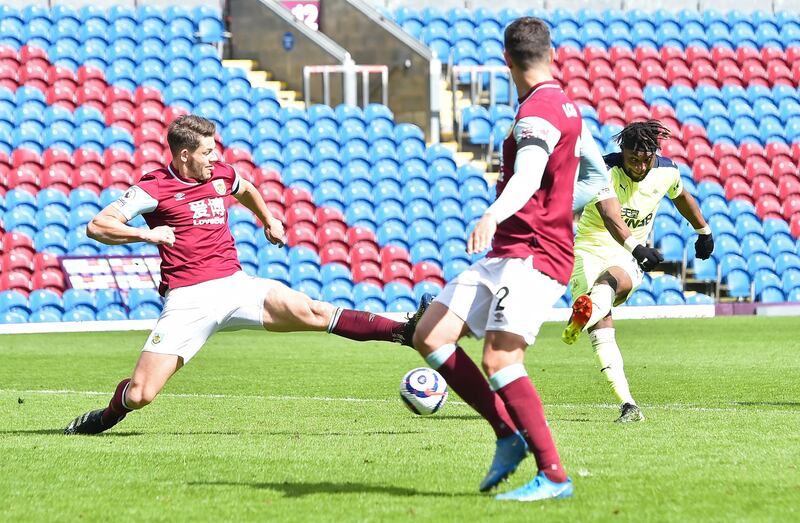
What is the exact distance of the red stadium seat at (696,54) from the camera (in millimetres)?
27234

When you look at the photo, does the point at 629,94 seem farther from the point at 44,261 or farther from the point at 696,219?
the point at 696,219

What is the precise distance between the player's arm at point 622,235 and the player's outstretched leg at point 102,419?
119 inches

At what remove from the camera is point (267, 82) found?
25.5 m

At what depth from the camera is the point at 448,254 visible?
2211cm

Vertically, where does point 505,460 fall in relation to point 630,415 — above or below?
above

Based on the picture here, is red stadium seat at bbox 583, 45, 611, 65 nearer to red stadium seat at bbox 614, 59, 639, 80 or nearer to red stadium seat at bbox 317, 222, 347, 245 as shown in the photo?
red stadium seat at bbox 614, 59, 639, 80

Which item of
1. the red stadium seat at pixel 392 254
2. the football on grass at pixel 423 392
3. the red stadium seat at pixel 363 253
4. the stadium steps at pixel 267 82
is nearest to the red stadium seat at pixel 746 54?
the stadium steps at pixel 267 82

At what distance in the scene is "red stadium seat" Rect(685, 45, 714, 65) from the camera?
27234 mm

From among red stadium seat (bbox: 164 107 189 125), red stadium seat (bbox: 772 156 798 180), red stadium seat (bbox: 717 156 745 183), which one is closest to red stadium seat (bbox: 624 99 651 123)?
red stadium seat (bbox: 717 156 745 183)

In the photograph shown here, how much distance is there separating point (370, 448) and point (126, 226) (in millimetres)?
1899

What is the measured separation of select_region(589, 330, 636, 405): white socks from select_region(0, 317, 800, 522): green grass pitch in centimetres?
23

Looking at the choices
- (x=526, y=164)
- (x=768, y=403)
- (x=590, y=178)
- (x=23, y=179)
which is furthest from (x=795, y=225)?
(x=526, y=164)

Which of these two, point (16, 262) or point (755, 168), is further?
point (755, 168)

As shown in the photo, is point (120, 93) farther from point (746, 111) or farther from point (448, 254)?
point (746, 111)
